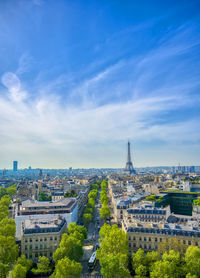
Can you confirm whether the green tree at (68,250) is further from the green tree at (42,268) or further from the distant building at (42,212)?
the distant building at (42,212)

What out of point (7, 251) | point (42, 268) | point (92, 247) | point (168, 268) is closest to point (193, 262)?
point (168, 268)

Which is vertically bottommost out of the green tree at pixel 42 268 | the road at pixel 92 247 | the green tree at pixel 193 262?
the road at pixel 92 247

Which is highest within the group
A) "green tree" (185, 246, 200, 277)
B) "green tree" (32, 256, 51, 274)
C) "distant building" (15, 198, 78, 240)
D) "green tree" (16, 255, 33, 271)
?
"distant building" (15, 198, 78, 240)

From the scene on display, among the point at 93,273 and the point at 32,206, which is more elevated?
the point at 32,206

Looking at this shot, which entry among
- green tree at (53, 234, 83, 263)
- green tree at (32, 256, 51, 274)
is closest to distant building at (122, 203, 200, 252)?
green tree at (53, 234, 83, 263)

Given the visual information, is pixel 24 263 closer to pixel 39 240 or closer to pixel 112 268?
pixel 39 240

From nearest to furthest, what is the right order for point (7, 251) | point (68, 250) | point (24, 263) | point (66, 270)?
point (66, 270), point (24, 263), point (7, 251), point (68, 250)

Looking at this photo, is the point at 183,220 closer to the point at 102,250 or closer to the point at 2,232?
the point at 102,250

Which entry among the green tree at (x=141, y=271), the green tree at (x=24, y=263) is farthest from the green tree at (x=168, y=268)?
the green tree at (x=24, y=263)

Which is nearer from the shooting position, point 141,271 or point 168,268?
point 168,268

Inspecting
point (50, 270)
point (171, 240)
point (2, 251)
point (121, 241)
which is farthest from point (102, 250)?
point (2, 251)

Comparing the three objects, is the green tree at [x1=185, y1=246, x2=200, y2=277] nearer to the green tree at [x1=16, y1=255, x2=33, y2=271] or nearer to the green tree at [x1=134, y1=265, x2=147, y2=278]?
the green tree at [x1=134, y1=265, x2=147, y2=278]
